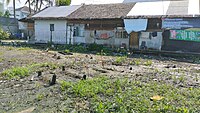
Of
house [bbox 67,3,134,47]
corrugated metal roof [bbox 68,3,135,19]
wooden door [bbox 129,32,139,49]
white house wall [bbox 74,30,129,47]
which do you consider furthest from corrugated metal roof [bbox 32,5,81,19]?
wooden door [bbox 129,32,139,49]

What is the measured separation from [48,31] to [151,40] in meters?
12.4

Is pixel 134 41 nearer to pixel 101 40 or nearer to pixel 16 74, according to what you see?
pixel 101 40

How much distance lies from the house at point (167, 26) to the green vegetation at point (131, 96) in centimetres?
1248

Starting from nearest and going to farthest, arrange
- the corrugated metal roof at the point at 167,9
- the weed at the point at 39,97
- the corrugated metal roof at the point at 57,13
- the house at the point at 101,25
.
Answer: the weed at the point at 39,97 → the corrugated metal roof at the point at 167,9 → the house at the point at 101,25 → the corrugated metal roof at the point at 57,13

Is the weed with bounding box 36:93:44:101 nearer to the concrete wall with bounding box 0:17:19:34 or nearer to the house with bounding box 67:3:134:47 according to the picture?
the house with bounding box 67:3:134:47

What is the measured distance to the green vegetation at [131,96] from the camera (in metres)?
5.21

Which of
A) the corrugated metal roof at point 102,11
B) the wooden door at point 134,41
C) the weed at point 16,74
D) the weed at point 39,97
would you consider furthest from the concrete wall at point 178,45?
the weed at point 39,97

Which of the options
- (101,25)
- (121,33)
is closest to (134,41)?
(121,33)

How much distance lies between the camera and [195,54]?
17.1 metres

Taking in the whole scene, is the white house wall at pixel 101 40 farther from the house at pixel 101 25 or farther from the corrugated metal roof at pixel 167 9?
the corrugated metal roof at pixel 167 9

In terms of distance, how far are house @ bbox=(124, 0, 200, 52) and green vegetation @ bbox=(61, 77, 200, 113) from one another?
12.5m

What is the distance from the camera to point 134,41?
69.6 feet

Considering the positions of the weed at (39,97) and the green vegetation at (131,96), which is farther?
the weed at (39,97)

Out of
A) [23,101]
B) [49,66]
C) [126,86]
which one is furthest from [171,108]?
[49,66]
